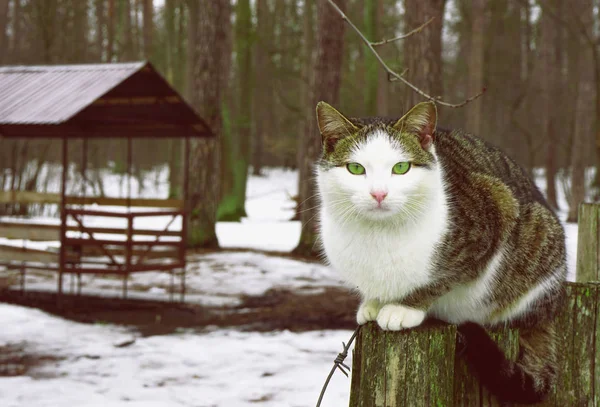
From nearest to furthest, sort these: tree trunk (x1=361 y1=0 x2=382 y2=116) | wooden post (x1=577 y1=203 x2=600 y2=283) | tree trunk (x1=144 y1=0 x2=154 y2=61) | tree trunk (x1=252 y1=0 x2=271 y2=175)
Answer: wooden post (x1=577 y1=203 x2=600 y2=283), tree trunk (x1=361 y1=0 x2=382 y2=116), tree trunk (x1=144 y1=0 x2=154 y2=61), tree trunk (x1=252 y1=0 x2=271 y2=175)

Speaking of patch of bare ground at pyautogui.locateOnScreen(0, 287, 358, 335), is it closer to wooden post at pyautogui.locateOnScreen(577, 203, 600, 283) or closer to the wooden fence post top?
wooden post at pyautogui.locateOnScreen(577, 203, 600, 283)

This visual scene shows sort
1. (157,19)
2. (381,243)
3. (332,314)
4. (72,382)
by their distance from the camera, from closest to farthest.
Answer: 1. (381,243)
2. (72,382)
3. (332,314)
4. (157,19)

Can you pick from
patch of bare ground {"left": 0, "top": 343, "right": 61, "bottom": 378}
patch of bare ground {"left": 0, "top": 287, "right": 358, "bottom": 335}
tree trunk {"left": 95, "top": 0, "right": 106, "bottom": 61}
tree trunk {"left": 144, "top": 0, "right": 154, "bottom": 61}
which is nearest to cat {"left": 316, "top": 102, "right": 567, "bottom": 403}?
patch of bare ground {"left": 0, "top": 343, "right": 61, "bottom": 378}

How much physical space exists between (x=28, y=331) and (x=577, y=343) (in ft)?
18.9

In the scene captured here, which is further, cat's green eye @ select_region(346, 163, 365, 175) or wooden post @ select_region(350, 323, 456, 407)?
cat's green eye @ select_region(346, 163, 365, 175)

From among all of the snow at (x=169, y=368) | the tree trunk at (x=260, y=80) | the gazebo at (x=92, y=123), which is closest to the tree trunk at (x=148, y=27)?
the tree trunk at (x=260, y=80)

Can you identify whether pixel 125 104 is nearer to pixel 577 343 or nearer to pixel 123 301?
pixel 123 301

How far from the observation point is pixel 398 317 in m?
2.26

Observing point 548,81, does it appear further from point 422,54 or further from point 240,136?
point 422,54

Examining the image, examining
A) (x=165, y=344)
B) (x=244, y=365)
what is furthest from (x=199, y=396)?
Result: (x=165, y=344)

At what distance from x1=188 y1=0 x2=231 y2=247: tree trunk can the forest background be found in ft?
0.08

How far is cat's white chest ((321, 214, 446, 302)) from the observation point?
2363 millimetres

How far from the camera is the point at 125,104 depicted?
9.01 metres

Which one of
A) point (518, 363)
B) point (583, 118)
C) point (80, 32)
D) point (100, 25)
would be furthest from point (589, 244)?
point (100, 25)
